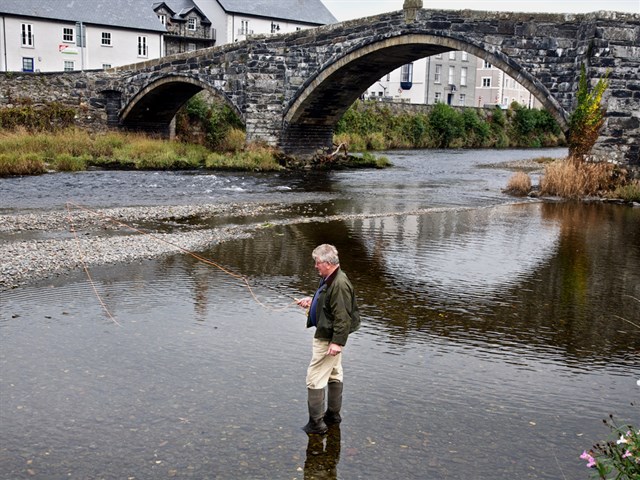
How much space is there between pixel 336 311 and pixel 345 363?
1.78 metres

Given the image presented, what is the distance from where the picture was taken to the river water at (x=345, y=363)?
540 cm

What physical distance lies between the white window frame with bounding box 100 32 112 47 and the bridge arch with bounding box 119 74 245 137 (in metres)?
15.5

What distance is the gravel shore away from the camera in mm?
11125

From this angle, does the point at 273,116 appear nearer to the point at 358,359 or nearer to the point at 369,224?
the point at 369,224

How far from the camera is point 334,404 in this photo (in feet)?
19.7

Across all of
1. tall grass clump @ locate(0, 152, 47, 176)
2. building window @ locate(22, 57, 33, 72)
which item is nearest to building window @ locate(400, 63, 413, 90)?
building window @ locate(22, 57, 33, 72)

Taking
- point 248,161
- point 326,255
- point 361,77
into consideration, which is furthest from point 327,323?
point 361,77

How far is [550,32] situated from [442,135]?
28.4m

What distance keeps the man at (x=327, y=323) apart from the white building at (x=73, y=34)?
44.7m

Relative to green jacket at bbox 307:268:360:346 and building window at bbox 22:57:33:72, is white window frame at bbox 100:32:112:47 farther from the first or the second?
green jacket at bbox 307:268:360:346

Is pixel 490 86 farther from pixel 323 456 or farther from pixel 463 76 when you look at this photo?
pixel 323 456

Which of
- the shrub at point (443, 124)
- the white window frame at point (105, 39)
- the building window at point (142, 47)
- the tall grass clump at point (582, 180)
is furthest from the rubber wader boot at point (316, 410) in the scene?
the building window at point (142, 47)

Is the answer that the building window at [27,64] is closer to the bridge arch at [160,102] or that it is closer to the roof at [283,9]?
the roof at [283,9]

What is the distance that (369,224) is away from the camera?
16.2 m
